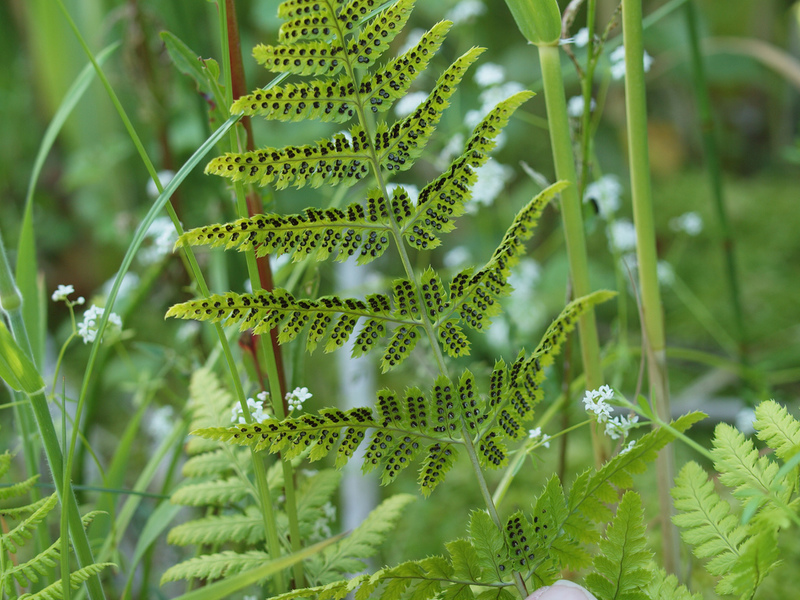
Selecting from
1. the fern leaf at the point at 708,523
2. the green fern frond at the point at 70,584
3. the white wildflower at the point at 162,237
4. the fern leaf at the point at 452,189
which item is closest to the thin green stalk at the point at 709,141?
the fern leaf at the point at 452,189

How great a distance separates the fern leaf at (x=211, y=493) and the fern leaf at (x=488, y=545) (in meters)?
0.25

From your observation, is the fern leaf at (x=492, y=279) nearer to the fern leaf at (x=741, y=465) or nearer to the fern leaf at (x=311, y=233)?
the fern leaf at (x=311, y=233)

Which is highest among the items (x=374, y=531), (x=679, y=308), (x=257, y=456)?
(x=257, y=456)

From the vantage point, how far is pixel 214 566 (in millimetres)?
517

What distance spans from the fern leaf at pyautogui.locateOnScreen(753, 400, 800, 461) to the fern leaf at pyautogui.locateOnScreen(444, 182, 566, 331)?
21cm

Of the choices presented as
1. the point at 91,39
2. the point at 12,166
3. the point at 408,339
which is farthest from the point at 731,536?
the point at 12,166

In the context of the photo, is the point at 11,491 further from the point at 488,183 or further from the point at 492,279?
the point at 488,183

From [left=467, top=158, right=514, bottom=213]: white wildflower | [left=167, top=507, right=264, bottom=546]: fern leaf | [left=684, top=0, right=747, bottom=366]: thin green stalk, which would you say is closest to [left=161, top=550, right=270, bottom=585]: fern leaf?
[left=167, top=507, right=264, bottom=546]: fern leaf

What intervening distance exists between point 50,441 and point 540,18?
50cm

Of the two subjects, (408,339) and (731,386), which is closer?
(408,339)

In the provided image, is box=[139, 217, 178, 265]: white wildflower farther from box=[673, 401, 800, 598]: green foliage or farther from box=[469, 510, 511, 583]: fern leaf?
box=[673, 401, 800, 598]: green foliage

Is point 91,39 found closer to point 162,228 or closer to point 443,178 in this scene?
point 162,228

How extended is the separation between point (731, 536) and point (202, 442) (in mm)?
477

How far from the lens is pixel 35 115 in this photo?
2145 mm
